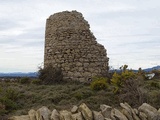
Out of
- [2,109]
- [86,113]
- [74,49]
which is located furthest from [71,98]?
[74,49]

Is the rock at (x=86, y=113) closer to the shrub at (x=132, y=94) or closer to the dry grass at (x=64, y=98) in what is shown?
the dry grass at (x=64, y=98)

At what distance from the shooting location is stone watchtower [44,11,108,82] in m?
13.9

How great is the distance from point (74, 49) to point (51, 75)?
5.11ft

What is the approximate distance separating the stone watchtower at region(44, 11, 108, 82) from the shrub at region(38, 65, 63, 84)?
21cm

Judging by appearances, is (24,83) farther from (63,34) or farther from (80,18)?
(80,18)

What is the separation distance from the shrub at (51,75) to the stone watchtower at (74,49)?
8.4 inches

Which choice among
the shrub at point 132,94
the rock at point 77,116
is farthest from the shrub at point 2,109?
the shrub at point 132,94

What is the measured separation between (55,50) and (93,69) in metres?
1.96

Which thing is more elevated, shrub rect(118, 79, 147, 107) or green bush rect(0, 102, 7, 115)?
shrub rect(118, 79, 147, 107)

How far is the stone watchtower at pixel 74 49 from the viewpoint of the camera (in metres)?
13.9

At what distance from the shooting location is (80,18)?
14758mm

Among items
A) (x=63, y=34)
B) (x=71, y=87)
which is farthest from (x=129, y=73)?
(x=63, y=34)

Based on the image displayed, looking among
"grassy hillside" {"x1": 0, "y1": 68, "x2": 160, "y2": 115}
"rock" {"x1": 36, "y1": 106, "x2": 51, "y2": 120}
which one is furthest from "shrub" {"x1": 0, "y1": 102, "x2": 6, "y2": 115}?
"rock" {"x1": 36, "y1": 106, "x2": 51, "y2": 120}

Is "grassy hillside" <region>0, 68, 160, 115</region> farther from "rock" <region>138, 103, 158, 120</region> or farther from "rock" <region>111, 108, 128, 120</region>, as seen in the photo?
"rock" <region>111, 108, 128, 120</region>
